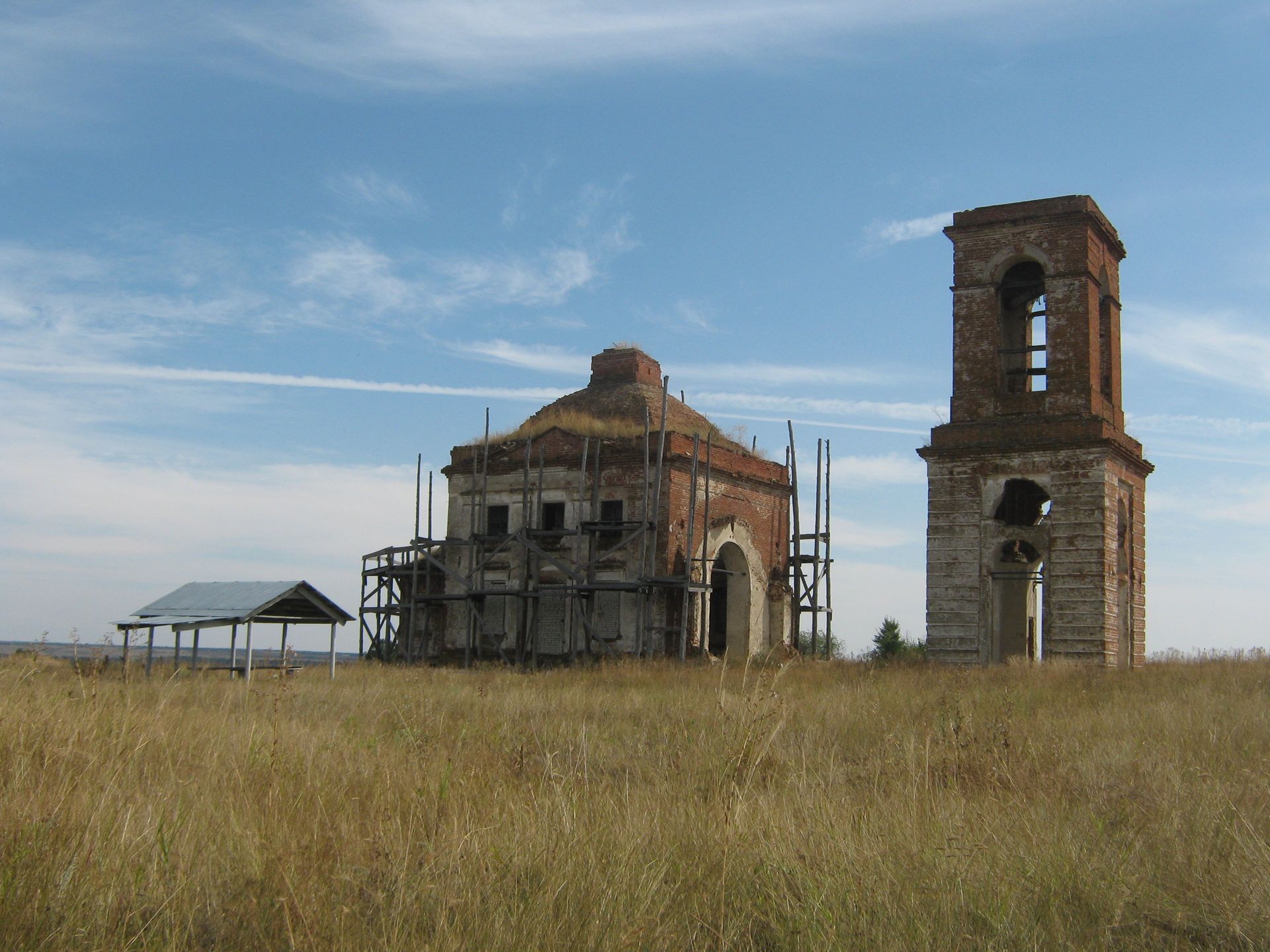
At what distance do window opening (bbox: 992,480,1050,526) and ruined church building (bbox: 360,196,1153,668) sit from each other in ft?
0.17

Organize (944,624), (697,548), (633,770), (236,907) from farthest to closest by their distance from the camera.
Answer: (697,548) < (944,624) < (633,770) < (236,907)

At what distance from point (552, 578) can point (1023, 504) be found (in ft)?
35.0

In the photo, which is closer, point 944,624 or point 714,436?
point 944,624

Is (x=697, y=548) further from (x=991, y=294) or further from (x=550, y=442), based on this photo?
(x=991, y=294)

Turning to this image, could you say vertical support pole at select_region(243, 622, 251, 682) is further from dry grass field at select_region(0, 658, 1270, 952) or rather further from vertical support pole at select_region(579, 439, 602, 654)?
vertical support pole at select_region(579, 439, 602, 654)

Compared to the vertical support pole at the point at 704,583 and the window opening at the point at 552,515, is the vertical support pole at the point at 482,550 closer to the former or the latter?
the window opening at the point at 552,515

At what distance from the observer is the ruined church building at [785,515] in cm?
1917

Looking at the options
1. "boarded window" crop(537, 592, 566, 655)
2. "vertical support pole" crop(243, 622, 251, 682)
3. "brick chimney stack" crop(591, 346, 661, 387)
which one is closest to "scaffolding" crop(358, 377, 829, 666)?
"boarded window" crop(537, 592, 566, 655)

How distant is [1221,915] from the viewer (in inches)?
168

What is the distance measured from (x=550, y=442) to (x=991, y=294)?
11111 mm

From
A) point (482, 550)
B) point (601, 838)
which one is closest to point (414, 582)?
point (482, 550)

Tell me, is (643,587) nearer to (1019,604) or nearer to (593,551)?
(593,551)

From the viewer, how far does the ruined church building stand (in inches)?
755

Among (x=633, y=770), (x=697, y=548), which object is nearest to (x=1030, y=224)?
(x=697, y=548)
